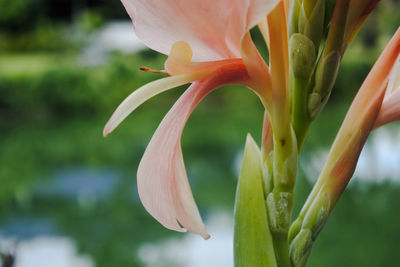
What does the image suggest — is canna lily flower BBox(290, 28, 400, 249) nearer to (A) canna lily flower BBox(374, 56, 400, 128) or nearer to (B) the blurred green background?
(A) canna lily flower BBox(374, 56, 400, 128)

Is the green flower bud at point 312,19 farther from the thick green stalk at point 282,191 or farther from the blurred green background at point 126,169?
the blurred green background at point 126,169

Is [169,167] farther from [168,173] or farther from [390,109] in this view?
[390,109]

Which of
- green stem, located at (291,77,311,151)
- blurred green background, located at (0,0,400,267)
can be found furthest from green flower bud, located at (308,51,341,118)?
blurred green background, located at (0,0,400,267)

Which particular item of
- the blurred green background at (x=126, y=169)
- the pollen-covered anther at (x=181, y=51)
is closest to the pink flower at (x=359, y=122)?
the pollen-covered anther at (x=181, y=51)

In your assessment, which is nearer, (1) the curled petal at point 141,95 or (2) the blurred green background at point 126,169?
(1) the curled petal at point 141,95

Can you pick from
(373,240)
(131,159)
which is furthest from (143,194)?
(131,159)

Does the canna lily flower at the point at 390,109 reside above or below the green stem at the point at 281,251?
above

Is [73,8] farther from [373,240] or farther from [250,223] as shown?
[250,223]
